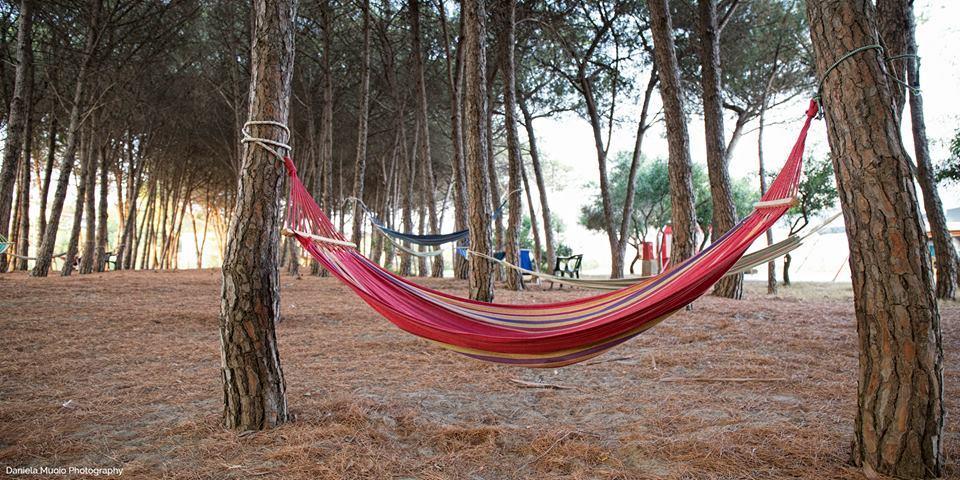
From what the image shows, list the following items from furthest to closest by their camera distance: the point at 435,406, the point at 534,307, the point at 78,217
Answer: the point at 78,217 → the point at 534,307 → the point at 435,406

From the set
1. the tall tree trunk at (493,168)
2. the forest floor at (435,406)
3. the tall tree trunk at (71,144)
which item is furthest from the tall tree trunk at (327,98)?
the forest floor at (435,406)

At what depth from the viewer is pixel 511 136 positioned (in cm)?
654

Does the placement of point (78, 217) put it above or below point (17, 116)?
below

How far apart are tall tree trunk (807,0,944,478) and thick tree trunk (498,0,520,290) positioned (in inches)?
184

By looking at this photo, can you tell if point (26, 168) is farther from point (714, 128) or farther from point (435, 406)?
point (714, 128)

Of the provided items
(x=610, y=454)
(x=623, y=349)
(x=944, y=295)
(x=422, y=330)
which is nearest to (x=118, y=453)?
(x=422, y=330)

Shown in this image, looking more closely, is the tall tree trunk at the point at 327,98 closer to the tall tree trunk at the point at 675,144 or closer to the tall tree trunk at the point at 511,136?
the tall tree trunk at the point at 511,136

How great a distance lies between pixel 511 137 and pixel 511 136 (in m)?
0.01

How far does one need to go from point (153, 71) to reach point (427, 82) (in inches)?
187

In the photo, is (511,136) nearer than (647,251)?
Yes

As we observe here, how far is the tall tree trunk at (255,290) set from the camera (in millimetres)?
1649

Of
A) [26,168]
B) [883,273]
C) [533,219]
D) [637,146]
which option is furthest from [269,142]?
[533,219]

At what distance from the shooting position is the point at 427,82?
1027 cm

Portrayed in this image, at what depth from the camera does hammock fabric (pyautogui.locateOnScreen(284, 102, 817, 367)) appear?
1548mm
